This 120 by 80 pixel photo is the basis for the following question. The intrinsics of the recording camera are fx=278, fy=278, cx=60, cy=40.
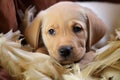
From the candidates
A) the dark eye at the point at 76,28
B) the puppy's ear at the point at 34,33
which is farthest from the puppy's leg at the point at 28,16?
the dark eye at the point at 76,28

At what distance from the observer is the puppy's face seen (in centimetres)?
85

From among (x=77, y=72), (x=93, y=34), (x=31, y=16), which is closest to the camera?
(x=77, y=72)

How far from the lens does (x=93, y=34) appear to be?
36.9 inches

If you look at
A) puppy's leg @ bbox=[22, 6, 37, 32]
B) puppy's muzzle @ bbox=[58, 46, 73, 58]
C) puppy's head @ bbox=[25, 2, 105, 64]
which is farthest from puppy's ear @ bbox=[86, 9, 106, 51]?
puppy's leg @ bbox=[22, 6, 37, 32]

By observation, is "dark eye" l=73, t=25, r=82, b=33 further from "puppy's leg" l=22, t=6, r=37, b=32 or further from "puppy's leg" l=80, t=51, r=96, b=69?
"puppy's leg" l=22, t=6, r=37, b=32

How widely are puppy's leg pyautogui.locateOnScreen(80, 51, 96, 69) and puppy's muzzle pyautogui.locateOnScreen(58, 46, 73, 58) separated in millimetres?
61

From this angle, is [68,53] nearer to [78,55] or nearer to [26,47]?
[78,55]

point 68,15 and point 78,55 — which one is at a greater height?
point 68,15

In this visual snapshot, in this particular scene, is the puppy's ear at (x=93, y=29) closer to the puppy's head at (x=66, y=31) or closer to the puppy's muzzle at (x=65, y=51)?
the puppy's head at (x=66, y=31)

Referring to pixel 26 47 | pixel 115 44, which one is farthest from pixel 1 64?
pixel 115 44

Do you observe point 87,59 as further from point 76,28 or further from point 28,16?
point 28,16

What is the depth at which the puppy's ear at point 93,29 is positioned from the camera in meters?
0.93

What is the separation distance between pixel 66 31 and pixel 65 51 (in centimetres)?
7

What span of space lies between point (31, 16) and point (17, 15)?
0.19ft
